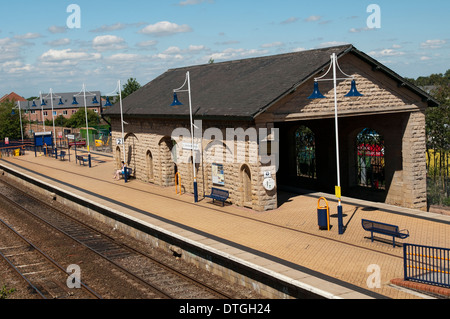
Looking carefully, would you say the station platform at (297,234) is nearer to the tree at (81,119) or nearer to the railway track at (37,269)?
the railway track at (37,269)

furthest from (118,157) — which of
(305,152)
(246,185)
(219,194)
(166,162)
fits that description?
(246,185)

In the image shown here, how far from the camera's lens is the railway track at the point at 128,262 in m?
14.1

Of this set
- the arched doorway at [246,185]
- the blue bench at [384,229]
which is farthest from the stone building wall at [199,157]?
the blue bench at [384,229]

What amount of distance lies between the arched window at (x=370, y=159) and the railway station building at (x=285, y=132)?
2.0 inches

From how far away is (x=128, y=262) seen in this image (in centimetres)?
1711

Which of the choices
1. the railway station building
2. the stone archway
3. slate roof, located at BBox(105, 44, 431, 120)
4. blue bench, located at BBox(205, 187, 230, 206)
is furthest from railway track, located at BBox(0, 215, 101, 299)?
the stone archway

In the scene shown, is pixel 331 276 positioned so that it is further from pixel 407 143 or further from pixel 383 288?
pixel 407 143

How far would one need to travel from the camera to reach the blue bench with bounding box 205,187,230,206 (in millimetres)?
21734

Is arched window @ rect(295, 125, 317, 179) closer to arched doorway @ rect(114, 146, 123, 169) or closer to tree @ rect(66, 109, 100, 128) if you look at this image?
arched doorway @ rect(114, 146, 123, 169)

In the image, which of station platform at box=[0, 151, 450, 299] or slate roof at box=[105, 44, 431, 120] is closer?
station platform at box=[0, 151, 450, 299]

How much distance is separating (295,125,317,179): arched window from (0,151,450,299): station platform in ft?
15.3

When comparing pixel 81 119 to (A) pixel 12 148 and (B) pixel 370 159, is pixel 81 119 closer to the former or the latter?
(A) pixel 12 148

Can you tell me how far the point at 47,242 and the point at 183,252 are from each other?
6.67m
